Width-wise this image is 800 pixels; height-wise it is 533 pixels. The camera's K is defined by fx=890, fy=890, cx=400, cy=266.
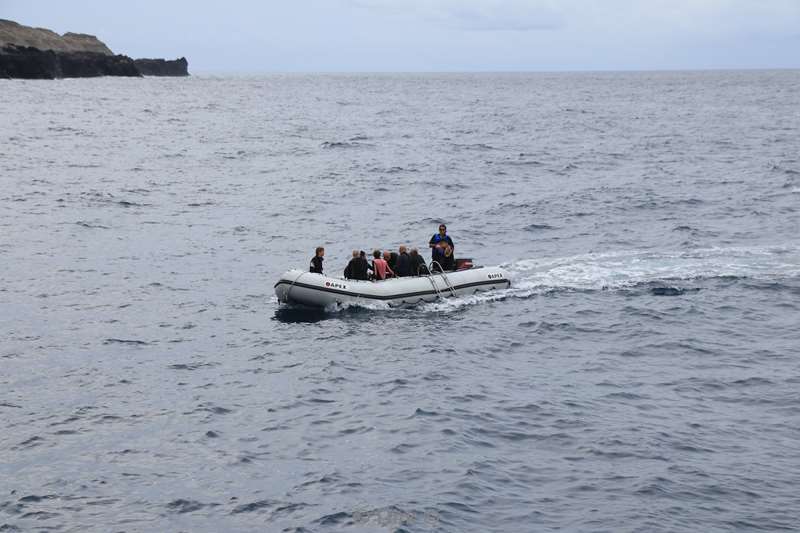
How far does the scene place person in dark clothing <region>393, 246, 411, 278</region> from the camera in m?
24.4

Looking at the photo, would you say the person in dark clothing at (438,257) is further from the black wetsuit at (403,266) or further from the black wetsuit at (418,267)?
the black wetsuit at (403,266)

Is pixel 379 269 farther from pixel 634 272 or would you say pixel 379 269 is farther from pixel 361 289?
pixel 634 272

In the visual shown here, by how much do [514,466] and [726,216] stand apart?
85.1 ft

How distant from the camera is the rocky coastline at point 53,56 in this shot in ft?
475

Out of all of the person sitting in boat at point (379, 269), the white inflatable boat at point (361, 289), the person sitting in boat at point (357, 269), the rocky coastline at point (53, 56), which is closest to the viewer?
the white inflatable boat at point (361, 289)

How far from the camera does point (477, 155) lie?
61781 millimetres

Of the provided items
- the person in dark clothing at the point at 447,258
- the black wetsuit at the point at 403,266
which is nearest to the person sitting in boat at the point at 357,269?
the black wetsuit at the point at 403,266

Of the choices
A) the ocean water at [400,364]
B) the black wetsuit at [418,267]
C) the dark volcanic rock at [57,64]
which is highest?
the dark volcanic rock at [57,64]

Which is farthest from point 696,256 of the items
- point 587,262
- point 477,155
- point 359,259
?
point 477,155

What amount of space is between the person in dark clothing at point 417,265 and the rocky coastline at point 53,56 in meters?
135

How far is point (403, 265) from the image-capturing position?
24453 millimetres

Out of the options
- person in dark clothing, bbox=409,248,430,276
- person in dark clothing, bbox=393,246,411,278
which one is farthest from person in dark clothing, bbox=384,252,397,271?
person in dark clothing, bbox=409,248,430,276

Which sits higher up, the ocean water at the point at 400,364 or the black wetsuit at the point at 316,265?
the black wetsuit at the point at 316,265

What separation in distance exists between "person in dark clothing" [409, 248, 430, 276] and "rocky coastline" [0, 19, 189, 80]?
13452 cm
